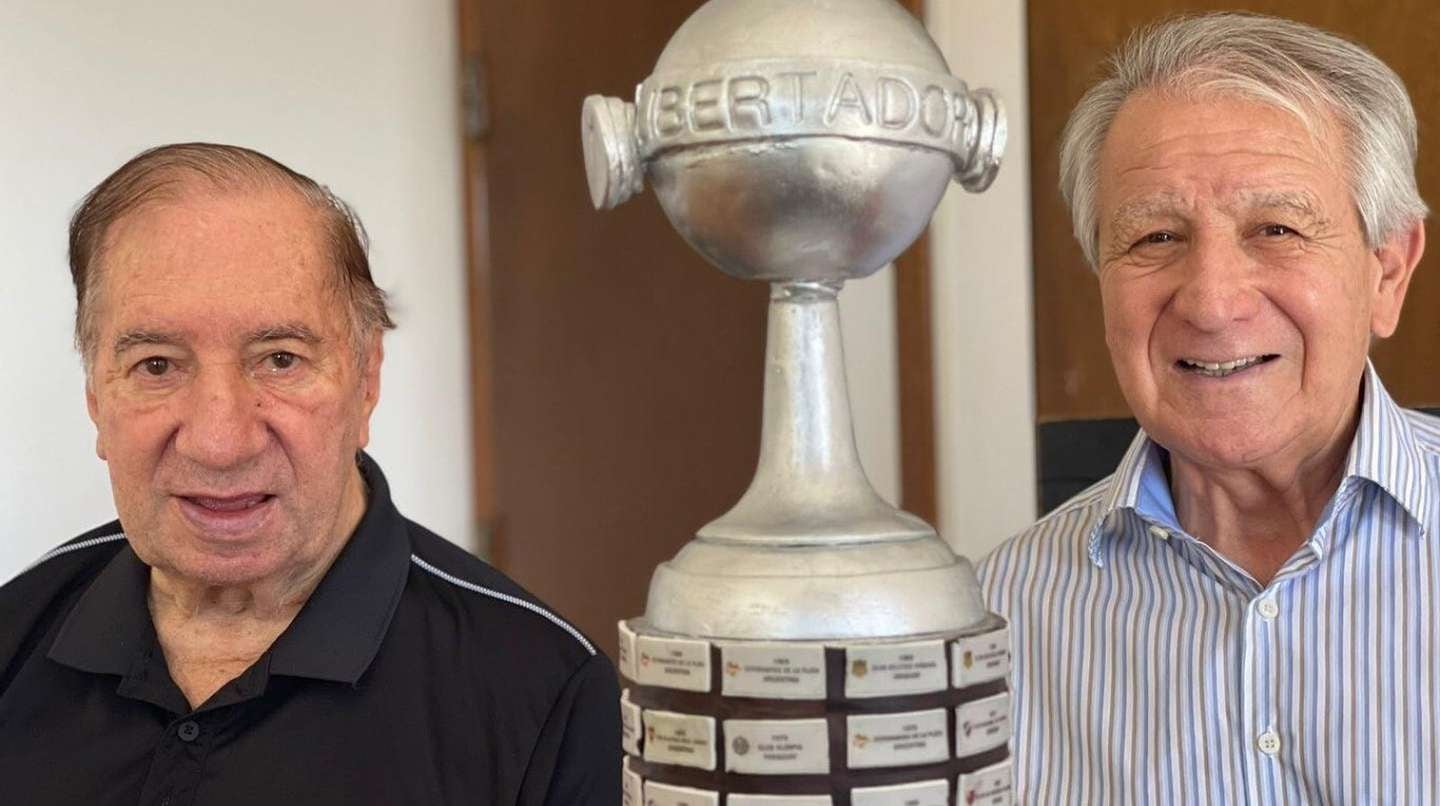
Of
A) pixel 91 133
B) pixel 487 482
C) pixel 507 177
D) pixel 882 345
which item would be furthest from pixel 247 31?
pixel 882 345

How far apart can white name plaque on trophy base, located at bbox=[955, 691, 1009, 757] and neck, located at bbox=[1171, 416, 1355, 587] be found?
0.69 m

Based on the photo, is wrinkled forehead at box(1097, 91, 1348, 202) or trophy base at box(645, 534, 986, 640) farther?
wrinkled forehead at box(1097, 91, 1348, 202)

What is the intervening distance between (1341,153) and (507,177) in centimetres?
206

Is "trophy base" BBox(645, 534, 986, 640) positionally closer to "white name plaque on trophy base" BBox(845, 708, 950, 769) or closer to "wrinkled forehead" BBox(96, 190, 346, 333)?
"white name plaque on trophy base" BBox(845, 708, 950, 769)

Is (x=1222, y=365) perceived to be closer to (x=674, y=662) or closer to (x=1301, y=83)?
(x=1301, y=83)

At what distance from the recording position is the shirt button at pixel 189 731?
4.39ft

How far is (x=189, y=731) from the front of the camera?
4.39 feet

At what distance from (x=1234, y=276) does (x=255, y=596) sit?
87 cm

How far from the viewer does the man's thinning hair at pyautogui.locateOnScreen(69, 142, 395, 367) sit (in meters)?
1.32

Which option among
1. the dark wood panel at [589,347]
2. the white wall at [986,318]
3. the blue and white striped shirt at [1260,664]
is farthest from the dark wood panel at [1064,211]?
the blue and white striped shirt at [1260,664]

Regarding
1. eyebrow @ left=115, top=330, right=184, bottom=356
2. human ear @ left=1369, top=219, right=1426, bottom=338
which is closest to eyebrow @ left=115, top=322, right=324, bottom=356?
eyebrow @ left=115, top=330, right=184, bottom=356

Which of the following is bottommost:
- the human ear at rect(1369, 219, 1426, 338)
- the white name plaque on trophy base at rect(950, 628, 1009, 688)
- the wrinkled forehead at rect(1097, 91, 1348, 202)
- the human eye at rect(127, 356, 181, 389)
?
the white name plaque on trophy base at rect(950, 628, 1009, 688)

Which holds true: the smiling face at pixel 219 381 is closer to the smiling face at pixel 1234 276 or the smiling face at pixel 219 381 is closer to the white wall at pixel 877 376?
the smiling face at pixel 1234 276

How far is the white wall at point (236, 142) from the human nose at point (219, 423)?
4.73ft
